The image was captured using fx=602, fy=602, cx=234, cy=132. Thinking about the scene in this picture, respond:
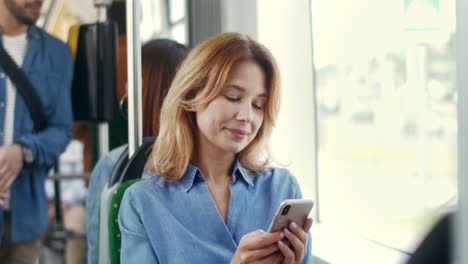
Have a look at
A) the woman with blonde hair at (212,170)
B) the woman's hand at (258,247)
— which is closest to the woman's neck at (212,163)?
the woman with blonde hair at (212,170)

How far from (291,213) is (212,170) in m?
0.31

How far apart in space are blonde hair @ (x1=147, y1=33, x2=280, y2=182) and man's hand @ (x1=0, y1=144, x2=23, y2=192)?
517 mm

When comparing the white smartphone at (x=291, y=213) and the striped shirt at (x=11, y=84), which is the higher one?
the striped shirt at (x=11, y=84)

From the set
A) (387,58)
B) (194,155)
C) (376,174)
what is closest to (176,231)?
(194,155)

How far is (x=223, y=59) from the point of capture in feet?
4.73

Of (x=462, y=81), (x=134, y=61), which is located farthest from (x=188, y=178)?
(x=462, y=81)

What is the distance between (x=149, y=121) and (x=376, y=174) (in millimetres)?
709

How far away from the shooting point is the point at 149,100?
1864 millimetres

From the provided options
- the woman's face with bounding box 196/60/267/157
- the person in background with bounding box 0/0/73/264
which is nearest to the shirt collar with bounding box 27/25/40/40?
the person in background with bounding box 0/0/73/264

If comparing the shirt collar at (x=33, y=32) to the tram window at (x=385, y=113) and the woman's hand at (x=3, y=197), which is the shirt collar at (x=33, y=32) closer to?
the woman's hand at (x=3, y=197)

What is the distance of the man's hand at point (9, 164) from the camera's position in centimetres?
183

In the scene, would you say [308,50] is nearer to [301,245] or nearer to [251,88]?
[251,88]

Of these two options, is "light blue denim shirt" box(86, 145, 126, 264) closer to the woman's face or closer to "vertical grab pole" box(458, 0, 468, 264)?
the woman's face

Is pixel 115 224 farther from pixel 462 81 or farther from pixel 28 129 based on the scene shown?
pixel 462 81
